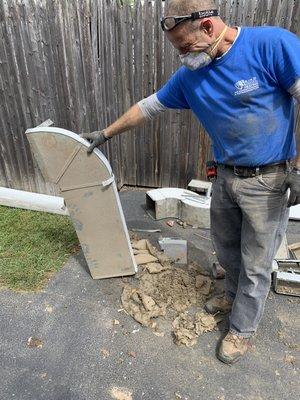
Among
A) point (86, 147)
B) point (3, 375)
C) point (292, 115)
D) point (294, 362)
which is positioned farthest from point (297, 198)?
point (3, 375)

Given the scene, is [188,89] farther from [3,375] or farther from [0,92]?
[0,92]

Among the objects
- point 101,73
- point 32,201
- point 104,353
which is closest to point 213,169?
point 104,353

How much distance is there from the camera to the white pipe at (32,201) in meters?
4.82

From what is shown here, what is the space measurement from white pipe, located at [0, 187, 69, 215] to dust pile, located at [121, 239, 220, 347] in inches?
62.3

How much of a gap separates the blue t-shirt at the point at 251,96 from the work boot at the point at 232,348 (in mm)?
1439

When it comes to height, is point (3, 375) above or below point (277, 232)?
below

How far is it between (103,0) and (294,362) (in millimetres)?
4422

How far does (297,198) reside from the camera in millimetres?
2219

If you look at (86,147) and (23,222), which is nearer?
(86,147)

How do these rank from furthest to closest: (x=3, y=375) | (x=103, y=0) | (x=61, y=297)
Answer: (x=103, y=0) → (x=61, y=297) → (x=3, y=375)

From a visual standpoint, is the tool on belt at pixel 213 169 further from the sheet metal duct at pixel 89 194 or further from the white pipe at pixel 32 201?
the white pipe at pixel 32 201

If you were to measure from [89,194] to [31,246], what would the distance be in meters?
1.46

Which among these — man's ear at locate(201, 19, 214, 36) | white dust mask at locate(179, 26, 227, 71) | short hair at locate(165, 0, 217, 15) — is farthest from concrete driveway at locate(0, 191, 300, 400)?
short hair at locate(165, 0, 217, 15)

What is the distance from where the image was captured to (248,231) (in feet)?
8.14
